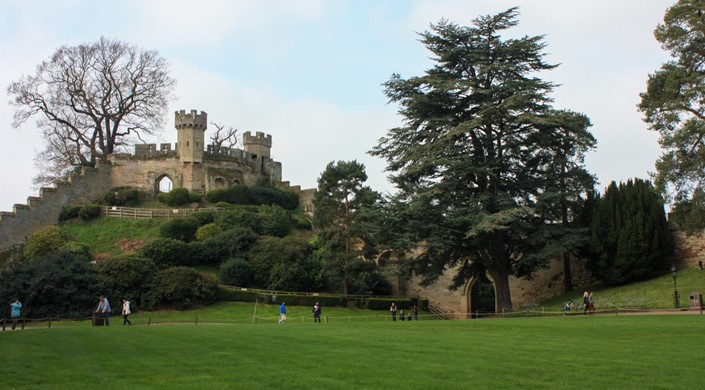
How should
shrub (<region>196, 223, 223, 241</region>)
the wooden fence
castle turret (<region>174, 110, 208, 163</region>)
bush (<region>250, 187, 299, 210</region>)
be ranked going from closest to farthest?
1. shrub (<region>196, 223, 223, 241</region>)
2. the wooden fence
3. bush (<region>250, 187, 299, 210</region>)
4. castle turret (<region>174, 110, 208, 163</region>)

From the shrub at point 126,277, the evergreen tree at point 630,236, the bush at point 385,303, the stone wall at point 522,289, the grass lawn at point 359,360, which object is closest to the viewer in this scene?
the grass lawn at point 359,360

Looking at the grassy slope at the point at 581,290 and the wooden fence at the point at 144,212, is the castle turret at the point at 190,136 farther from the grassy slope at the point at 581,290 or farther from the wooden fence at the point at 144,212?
the grassy slope at the point at 581,290

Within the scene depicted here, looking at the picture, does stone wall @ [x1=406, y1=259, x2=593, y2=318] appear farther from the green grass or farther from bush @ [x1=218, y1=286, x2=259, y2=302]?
bush @ [x1=218, y1=286, x2=259, y2=302]

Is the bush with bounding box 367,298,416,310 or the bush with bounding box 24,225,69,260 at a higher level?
the bush with bounding box 24,225,69,260

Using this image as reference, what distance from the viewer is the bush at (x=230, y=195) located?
54.2m

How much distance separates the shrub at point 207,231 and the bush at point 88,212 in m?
9.39

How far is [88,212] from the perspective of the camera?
1953 inches

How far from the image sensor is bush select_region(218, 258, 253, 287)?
40.0m

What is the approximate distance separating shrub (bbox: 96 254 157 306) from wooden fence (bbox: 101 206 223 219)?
14.2 m

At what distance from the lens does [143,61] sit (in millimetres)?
56000

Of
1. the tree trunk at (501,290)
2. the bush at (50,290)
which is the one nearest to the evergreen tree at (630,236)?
the tree trunk at (501,290)

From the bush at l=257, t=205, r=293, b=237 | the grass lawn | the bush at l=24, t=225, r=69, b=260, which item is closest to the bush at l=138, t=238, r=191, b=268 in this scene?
the bush at l=257, t=205, r=293, b=237

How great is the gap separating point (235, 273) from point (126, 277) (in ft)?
22.4

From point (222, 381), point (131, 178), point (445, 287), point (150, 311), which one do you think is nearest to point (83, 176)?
point (131, 178)
